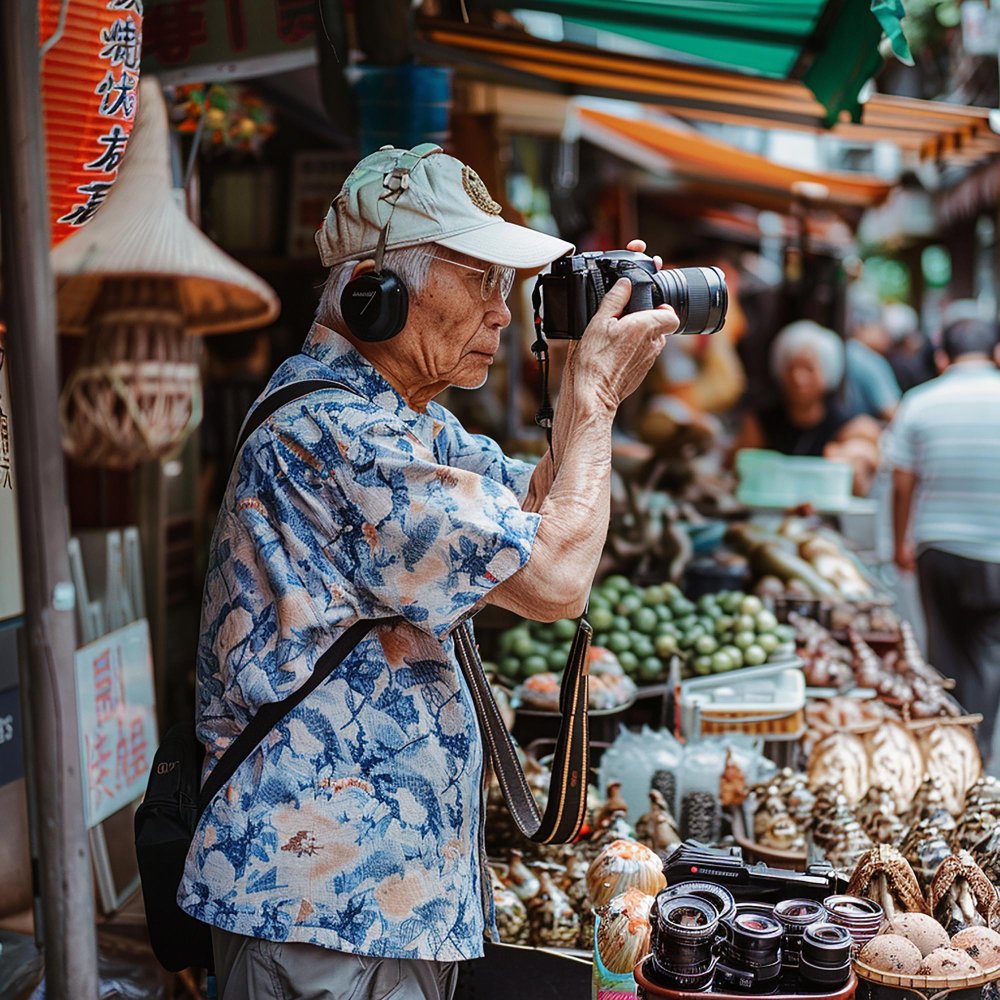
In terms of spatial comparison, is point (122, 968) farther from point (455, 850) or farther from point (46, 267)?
point (46, 267)

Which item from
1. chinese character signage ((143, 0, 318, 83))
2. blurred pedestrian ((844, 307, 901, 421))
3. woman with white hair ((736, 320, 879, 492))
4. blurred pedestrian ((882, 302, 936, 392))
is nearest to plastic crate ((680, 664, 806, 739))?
chinese character signage ((143, 0, 318, 83))

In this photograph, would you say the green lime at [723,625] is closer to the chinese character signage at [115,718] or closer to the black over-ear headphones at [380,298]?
the chinese character signage at [115,718]

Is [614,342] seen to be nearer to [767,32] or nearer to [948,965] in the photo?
[948,965]

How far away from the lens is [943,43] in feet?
31.6

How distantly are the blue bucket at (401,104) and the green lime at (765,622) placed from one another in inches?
69.4

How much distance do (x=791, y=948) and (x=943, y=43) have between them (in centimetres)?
928

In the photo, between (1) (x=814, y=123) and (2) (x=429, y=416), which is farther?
(1) (x=814, y=123)

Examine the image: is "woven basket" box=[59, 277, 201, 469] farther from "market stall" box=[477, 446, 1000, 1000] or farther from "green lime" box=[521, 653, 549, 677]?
"green lime" box=[521, 653, 549, 677]

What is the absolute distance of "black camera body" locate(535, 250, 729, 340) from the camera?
5.99 ft

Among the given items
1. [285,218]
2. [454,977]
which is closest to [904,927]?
[454,977]

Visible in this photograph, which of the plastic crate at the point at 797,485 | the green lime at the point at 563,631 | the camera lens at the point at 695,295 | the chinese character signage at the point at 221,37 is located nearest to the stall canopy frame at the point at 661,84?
the chinese character signage at the point at 221,37

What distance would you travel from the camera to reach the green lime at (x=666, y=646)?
12.4 ft

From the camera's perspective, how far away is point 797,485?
20.5ft

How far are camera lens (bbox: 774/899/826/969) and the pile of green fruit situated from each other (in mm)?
1579
